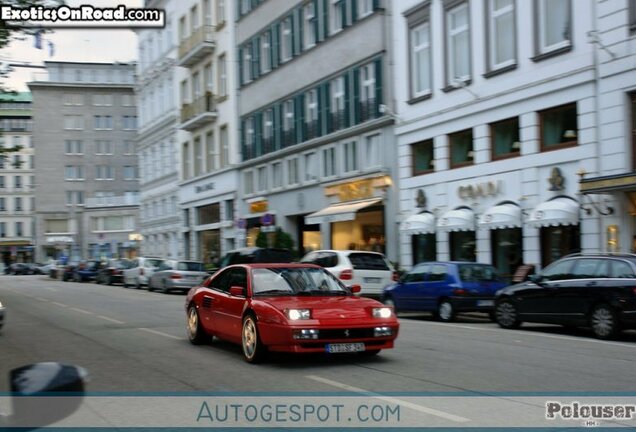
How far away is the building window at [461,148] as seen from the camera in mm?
26484

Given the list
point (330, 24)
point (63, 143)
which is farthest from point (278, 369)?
point (63, 143)

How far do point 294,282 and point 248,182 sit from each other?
33.2 meters

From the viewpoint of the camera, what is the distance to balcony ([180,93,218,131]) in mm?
47884

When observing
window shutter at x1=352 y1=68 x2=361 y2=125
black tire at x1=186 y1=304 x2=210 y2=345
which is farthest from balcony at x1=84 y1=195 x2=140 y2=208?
black tire at x1=186 y1=304 x2=210 y2=345

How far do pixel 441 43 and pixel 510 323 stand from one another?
539 inches

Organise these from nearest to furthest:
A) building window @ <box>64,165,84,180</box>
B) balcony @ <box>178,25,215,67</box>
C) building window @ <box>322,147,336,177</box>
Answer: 1. building window @ <box>322,147,336,177</box>
2. balcony @ <box>178,25,215,67</box>
3. building window @ <box>64,165,84,180</box>

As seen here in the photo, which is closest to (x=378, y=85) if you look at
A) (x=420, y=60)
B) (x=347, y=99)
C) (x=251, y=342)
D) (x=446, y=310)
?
(x=420, y=60)

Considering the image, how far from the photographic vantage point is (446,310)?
734 inches

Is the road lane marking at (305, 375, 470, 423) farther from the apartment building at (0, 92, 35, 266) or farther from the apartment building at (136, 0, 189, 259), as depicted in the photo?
the apartment building at (0, 92, 35, 266)

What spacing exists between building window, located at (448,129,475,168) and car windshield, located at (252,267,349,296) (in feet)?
50.8

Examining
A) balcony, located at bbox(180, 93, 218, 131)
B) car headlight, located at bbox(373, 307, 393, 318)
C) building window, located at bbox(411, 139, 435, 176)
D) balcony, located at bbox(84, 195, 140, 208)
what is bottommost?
car headlight, located at bbox(373, 307, 393, 318)

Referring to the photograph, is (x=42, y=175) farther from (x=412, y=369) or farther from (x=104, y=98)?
(x=412, y=369)

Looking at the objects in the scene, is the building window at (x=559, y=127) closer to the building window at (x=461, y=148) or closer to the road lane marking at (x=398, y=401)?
the building window at (x=461, y=148)

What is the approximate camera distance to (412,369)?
33.0 ft
